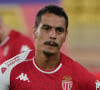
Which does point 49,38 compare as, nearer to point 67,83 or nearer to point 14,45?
point 67,83

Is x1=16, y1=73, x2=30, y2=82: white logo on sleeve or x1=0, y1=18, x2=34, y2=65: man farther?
x1=0, y1=18, x2=34, y2=65: man

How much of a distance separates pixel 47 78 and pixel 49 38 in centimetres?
34

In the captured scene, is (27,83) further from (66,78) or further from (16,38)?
(16,38)

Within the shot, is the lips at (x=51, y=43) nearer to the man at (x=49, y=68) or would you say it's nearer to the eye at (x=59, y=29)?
the man at (x=49, y=68)

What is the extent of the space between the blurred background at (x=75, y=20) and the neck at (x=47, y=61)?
838 cm

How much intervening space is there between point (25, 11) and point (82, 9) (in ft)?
6.76

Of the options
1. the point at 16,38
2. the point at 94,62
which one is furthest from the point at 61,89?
the point at 94,62

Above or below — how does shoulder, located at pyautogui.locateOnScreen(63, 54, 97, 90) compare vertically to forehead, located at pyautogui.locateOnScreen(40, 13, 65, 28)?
below

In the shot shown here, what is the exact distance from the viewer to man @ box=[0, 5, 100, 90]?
2.80 metres

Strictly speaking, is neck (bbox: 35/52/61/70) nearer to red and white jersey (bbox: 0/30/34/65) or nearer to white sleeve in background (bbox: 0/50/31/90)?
white sleeve in background (bbox: 0/50/31/90)

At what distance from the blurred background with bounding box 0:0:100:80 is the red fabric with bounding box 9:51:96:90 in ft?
27.6

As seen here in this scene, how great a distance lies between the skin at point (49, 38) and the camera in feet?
9.12

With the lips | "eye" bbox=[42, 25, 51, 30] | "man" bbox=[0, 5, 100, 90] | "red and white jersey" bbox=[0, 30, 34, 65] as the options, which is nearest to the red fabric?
"man" bbox=[0, 5, 100, 90]

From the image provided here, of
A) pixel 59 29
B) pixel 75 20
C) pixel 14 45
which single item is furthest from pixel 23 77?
pixel 75 20
